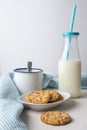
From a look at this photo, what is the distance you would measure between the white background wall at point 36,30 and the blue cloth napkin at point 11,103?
1.90 ft

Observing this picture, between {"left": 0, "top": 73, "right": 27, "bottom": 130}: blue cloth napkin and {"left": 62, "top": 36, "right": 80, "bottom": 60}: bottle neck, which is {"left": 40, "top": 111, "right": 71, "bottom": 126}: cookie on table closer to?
{"left": 0, "top": 73, "right": 27, "bottom": 130}: blue cloth napkin

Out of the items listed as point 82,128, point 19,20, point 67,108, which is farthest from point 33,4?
point 82,128

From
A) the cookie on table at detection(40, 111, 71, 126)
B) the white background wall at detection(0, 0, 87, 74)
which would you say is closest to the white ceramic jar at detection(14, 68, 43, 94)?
the cookie on table at detection(40, 111, 71, 126)

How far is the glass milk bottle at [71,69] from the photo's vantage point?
0.68 metres

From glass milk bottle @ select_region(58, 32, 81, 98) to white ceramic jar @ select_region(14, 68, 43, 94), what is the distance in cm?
9

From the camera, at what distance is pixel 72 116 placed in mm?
513

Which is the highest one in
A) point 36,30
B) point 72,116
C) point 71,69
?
point 36,30

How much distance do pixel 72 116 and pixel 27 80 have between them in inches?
7.3

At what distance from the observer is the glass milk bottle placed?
2.24 ft

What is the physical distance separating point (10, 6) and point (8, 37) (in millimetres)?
200

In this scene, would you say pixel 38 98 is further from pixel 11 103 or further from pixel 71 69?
pixel 71 69

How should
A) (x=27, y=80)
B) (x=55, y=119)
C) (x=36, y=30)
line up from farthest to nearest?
(x=36, y=30)
(x=27, y=80)
(x=55, y=119)

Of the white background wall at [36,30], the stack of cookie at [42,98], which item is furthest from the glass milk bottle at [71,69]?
the white background wall at [36,30]

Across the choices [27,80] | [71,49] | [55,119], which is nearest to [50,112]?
[55,119]
